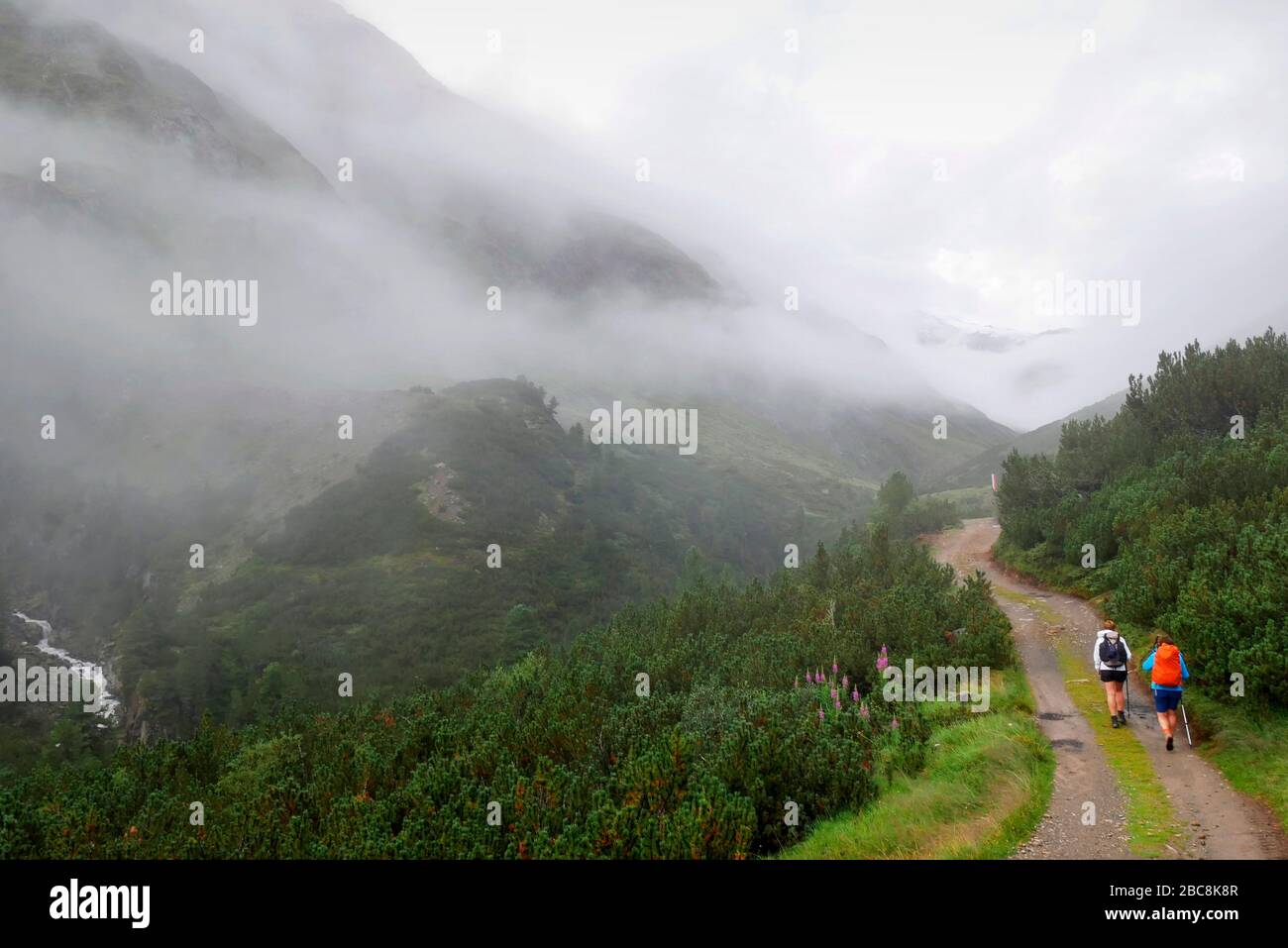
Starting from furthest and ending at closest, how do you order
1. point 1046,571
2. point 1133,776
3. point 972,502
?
point 972,502 < point 1046,571 < point 1133,776

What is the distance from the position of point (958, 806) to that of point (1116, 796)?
188cm

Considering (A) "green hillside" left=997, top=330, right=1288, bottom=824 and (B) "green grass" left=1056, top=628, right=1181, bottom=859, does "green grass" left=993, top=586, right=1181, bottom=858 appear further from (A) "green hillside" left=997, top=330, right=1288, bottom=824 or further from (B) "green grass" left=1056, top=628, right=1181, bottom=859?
(A) "green hillside" left=997, top=330, right=1288, bottom=824

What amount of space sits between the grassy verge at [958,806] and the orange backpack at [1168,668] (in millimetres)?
1700

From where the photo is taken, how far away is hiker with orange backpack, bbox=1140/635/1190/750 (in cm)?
936

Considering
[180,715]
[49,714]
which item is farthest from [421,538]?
[49,714]

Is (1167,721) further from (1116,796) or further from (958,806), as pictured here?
(958,806)

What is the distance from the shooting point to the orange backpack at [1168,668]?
9.34 meters

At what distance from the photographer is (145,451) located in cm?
10038

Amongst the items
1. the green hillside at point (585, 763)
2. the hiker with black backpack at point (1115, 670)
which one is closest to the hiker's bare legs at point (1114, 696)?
the hiker with black backpack at point (1115, 670)

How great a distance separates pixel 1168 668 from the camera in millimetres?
9375

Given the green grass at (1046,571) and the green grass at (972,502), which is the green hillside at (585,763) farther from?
the green grass at (972,502)

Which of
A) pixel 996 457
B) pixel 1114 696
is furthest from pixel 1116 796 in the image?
pixel 996 457

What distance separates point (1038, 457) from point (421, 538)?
59.0 m
